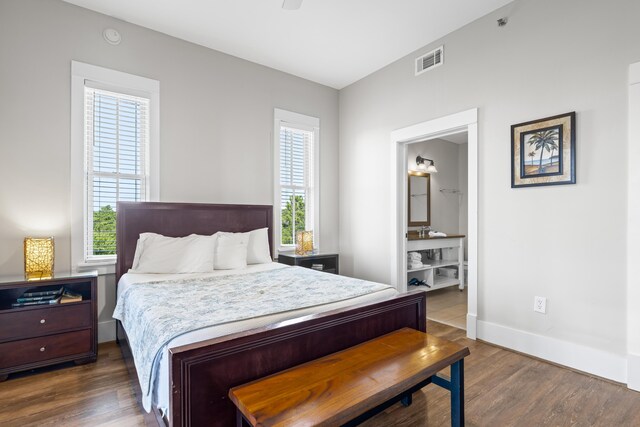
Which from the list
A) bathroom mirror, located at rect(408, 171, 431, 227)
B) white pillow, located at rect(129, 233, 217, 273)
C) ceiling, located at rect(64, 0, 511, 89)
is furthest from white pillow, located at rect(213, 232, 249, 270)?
bathroom mirror, located at rect(408, 171, 431, 227)

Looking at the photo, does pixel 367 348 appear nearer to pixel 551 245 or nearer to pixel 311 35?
pixel 551 245

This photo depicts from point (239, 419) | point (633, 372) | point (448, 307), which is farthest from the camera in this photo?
point (448, 307)

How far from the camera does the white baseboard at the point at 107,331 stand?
3.07 m

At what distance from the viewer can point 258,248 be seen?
3.66 meters

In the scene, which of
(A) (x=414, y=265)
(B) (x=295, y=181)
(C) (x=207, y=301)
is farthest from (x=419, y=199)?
(C) (x=207, y=301)

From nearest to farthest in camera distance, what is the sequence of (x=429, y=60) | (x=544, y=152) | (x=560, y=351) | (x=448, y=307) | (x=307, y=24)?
(x=560, y=351)
(x=544, y=152)
(x=307, y=24)
(x=429, y=60)
(x=448, y=307)

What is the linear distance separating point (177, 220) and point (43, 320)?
4.35 ft

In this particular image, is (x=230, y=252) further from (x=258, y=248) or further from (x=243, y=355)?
(x=243, y=355)

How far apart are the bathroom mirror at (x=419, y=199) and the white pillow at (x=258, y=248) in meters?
2.73

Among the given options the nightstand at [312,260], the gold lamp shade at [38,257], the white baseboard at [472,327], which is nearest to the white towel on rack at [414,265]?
the nightstand at [312,260]

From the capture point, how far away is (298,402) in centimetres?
125

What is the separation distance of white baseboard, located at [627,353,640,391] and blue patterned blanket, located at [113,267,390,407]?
1.76 m

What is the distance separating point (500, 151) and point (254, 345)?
9.06 ft

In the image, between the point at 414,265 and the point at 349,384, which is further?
the point at 414,265
